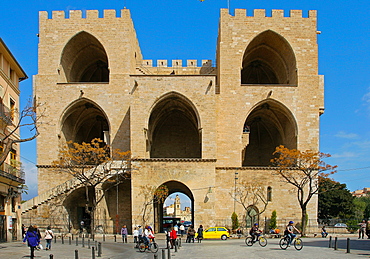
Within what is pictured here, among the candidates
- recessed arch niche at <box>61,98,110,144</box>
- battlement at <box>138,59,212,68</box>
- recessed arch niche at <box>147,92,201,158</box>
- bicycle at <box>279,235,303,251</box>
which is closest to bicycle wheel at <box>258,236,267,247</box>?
bicycle at <box>279,235,303,251</box>

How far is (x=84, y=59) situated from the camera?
40.2m

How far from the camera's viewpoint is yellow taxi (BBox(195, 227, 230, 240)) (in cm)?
2955

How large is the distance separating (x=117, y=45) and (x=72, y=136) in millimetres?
8544

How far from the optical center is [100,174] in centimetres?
3136

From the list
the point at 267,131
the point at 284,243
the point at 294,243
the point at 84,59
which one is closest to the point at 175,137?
the point at 267,131

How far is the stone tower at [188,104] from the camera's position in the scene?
106 feet

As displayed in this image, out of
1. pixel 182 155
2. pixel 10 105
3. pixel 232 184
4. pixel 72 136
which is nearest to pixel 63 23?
pixel 72 136

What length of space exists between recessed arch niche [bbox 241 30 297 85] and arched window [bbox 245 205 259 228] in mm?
10233

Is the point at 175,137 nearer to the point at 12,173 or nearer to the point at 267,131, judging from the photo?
the point at 267,131

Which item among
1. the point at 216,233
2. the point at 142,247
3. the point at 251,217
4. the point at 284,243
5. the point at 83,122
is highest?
the point at 83,122

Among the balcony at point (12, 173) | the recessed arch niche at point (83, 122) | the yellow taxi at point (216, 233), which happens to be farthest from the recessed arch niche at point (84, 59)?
the yellow taxi at point (216, 233)

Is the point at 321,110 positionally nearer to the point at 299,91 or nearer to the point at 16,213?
the point at 299,91

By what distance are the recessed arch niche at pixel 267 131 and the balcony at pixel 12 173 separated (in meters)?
16.6

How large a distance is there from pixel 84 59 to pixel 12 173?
1684 cm
